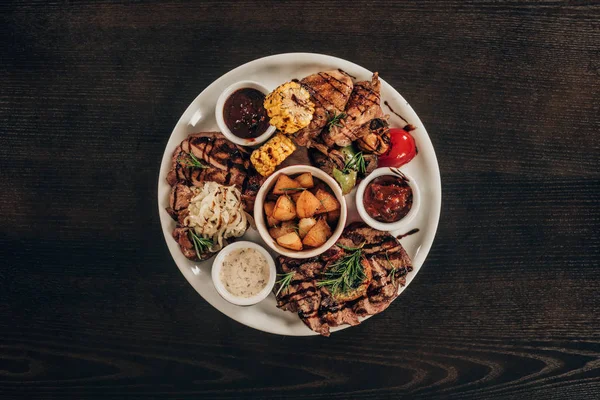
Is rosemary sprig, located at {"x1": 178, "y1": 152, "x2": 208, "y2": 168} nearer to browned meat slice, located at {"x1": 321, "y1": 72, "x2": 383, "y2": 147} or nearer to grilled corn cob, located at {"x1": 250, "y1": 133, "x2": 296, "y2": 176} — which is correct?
grilled corn cob, located at {"x1": 250, "y1": 133, "x2": 296, "y2": 176}

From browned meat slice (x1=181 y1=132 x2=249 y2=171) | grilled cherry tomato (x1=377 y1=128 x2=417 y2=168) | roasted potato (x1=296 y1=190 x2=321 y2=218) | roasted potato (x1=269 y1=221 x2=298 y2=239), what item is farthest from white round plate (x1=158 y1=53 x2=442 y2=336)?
roasted potato (x1=296 y1=190 x2=321 y2=218)

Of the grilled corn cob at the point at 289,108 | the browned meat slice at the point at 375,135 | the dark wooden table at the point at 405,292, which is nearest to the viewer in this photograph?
the grilled corn cob at the point at 289,108

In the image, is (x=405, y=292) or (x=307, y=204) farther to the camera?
(x=405, y=292)

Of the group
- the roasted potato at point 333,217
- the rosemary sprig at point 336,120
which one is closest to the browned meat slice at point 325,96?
the rosemary sprig at point 336,120

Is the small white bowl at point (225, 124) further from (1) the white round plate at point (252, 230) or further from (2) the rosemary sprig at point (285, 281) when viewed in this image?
(2) the rosemary sprig at point (285, 281)

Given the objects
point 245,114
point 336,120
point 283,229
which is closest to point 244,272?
point 283,229

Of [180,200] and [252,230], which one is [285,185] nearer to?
[252,230]

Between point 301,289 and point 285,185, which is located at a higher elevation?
point 285,185
